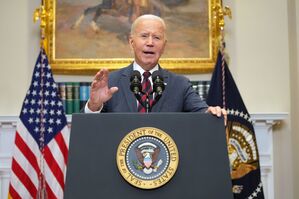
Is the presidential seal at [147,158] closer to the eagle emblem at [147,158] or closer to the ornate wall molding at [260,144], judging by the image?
the eagle emblem at [147,158]

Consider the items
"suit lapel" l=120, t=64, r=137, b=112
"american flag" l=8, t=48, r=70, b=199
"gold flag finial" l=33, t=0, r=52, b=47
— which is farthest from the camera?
"gold flag finial" l=33, t=0, r=52, b=47

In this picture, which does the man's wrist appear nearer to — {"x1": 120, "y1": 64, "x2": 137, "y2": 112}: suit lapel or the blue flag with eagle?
{"x1": 120, "y1": 64, "x2": 137, "y2": 112}: suit lapel

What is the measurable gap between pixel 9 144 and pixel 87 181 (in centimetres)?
376

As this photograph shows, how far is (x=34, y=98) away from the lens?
16.8 ft

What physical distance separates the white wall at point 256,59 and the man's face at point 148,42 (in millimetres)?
3161

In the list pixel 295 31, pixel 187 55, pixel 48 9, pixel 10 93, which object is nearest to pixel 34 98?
pixel 10 93

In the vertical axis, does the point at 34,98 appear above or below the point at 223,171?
above

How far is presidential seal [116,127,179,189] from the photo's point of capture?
1975mm

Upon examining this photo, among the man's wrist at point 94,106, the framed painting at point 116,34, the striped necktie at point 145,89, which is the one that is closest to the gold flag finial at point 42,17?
the framed painting at point 116,34

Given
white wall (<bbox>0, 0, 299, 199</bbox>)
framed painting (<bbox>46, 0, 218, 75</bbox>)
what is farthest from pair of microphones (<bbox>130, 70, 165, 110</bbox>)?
white wall (<bbox>0, 0, 299, 199</bbox>)

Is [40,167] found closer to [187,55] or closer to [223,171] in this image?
[187,55]

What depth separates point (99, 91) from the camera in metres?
2.36

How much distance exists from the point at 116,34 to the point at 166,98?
3.26 m

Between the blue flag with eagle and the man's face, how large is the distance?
103 inches
